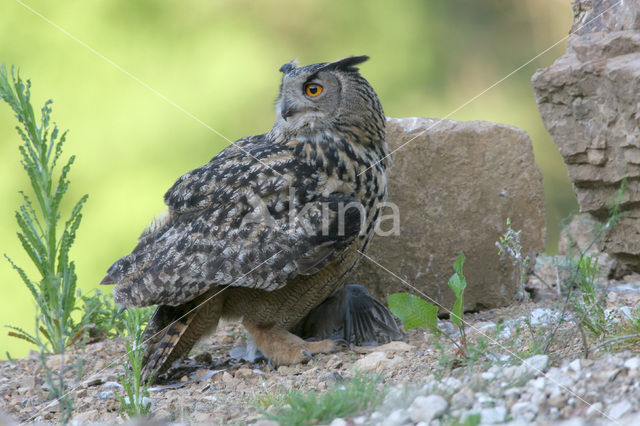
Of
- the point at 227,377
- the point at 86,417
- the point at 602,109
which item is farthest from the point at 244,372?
the point at 602,109

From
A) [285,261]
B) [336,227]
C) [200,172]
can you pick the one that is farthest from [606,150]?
[200,172]

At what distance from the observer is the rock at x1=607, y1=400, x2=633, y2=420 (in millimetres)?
1688

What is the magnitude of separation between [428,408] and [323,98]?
1.78 meters

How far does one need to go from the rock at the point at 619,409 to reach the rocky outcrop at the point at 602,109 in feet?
4.86

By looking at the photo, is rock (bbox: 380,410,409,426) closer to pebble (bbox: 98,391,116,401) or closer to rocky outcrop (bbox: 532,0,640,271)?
pebble (bbox: 98,391,116,401)

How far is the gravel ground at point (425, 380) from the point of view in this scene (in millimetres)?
1812

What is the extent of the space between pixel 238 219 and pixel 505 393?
1.43 meters

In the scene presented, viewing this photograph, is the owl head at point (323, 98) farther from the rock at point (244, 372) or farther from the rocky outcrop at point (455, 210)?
the rock at point (244, 372)

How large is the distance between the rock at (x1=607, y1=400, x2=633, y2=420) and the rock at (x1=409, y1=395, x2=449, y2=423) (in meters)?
0.41

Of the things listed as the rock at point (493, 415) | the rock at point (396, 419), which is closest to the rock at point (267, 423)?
the rock at point (396, 419)

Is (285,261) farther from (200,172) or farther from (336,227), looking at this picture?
(200,172)

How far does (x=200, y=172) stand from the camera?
3211 mm

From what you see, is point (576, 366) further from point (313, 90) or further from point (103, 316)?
point (103, 316)

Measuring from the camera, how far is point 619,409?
1.71 m
